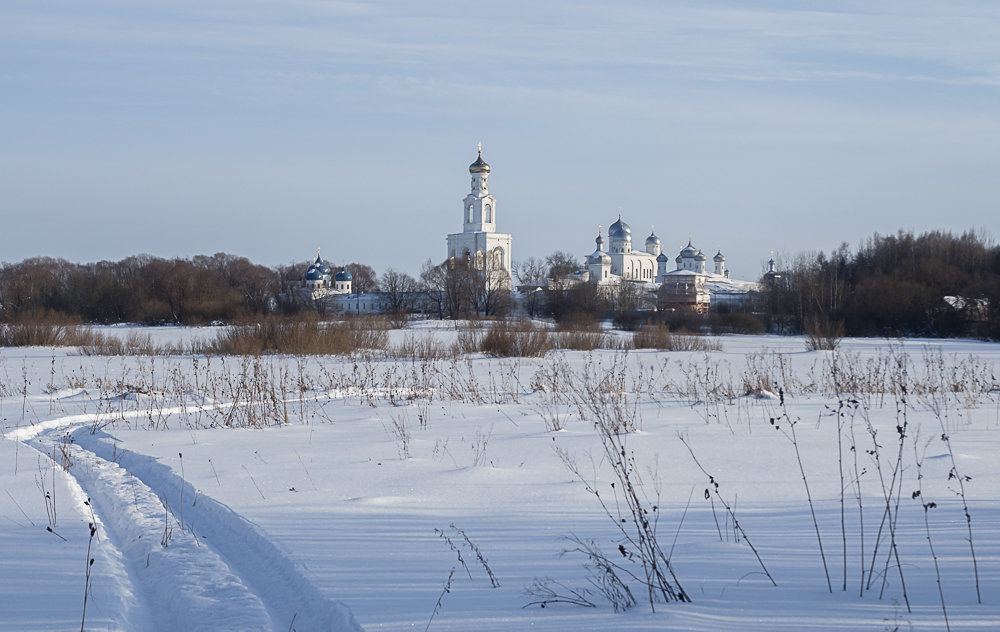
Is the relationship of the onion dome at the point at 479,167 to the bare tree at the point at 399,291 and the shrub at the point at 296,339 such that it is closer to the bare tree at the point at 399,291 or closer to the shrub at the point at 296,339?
the bare tree at the point at 399,291

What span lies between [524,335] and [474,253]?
219ft

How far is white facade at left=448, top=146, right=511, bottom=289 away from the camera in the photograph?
93.2 metres

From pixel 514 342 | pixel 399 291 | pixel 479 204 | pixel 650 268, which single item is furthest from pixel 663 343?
pixel 650 268

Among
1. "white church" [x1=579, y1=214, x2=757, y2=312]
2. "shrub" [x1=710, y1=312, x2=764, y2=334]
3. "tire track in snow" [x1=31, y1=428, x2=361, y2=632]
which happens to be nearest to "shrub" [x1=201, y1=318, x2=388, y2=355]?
"tire track in snow" [x1=31, y1=428, x2=361, y2=632]

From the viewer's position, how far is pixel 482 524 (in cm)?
512

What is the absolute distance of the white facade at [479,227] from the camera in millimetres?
93188

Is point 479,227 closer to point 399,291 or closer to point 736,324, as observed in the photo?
point 399,291

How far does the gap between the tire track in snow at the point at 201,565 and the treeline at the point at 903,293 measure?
33234mm

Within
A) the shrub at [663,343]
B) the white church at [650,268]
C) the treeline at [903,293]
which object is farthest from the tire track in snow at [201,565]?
the white church at [650,268]

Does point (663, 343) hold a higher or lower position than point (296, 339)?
lower

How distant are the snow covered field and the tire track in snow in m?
0.02

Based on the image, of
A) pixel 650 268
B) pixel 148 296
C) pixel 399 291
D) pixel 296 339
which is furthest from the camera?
pixel 650 268

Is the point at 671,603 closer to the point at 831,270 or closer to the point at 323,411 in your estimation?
the point at 323,411

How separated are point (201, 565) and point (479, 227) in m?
91.7
